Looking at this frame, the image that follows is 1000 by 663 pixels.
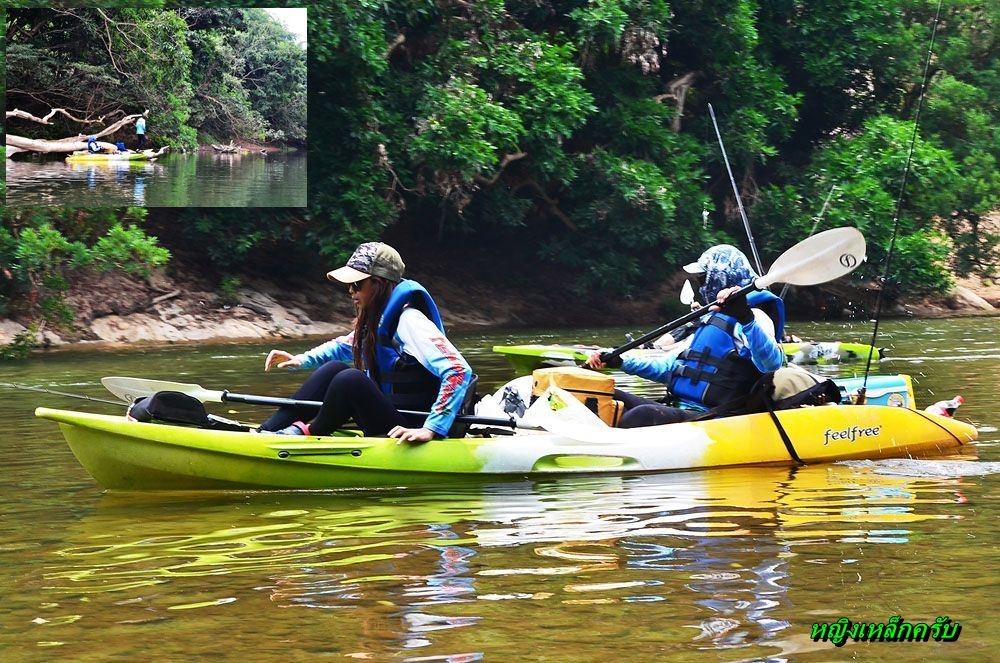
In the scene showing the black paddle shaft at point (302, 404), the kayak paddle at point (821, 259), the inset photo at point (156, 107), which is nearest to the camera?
the black paddle shaft at point (302, 404)

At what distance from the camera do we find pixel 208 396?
5.89 metres

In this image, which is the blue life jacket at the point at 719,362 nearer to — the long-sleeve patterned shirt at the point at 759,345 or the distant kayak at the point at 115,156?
the long-sleeve patterned shirt at the point at 759,345

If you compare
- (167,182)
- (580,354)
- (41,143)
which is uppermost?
(41,143)

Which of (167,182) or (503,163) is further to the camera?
(503,163)

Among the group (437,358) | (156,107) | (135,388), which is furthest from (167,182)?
(437,358)

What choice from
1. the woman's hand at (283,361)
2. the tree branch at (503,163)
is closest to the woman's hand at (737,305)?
the woman's hand at (283,361)

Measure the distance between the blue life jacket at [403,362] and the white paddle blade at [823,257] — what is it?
1.91m

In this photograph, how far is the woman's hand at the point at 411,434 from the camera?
5410mm

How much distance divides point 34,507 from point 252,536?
1.17m

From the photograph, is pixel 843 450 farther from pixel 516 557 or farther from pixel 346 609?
pixel 346 609

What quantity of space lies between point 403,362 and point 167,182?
36.5 ft

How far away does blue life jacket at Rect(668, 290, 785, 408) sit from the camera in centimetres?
589

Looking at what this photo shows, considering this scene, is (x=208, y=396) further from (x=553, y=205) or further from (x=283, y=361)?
(x=553, y=205)
